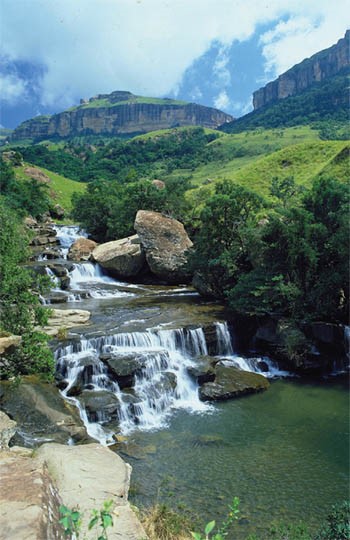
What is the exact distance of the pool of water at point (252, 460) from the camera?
10422 millimetres

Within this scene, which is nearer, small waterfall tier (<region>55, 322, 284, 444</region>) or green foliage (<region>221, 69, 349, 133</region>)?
small waterfall tier (<region>55, 322, 284, 444</region>)

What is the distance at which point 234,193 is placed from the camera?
28562 millimetres

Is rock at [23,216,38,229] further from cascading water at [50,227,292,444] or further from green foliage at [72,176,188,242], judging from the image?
cascading water at [50,227,292,444]

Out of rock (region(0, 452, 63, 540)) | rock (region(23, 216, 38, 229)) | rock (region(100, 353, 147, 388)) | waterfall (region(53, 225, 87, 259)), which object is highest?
rock (region(23, 216, 38, 229))

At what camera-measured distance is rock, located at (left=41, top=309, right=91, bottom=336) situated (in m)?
20.6

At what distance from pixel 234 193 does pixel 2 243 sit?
18.3 meters

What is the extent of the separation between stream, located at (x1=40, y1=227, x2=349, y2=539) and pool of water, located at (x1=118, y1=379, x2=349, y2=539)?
0.03m

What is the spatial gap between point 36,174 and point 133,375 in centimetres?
7757

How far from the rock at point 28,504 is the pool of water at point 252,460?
630 centimetres

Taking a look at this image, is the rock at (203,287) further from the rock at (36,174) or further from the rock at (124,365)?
the rock at (36,174)

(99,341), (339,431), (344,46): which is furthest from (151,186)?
(344,46)

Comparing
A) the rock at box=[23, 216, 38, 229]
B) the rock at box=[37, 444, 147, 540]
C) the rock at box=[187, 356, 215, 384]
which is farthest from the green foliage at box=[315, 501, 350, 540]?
A: the rock at box=[23, 216, 38, 229]

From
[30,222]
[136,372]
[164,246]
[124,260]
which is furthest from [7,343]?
[30,222]

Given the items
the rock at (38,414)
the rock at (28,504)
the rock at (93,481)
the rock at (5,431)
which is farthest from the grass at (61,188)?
the rock at (28,504)
